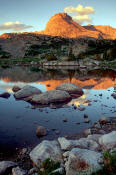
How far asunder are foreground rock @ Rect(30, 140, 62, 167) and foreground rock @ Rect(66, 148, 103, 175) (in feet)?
5.14

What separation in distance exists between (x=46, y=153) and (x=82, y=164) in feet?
7.00

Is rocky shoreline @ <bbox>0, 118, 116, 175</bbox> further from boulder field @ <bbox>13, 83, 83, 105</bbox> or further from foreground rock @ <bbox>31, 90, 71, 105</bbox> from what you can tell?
boulder field @ <bbox>13, 83, 83, 105</bbox>

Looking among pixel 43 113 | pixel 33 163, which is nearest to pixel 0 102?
pixel 43 113

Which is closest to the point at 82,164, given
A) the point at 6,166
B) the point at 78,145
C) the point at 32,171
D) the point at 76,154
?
the point at 76,154

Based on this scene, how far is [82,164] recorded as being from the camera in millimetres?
5242

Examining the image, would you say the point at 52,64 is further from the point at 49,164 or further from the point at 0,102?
the point at 49,164

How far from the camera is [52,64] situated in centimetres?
7788

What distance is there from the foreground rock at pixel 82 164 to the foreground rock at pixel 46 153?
157 cm

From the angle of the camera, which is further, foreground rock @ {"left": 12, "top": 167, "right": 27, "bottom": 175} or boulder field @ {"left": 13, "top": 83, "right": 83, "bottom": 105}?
boulder field @ {"left": 13, "top": 83, "right": 83, "bottom": 105}

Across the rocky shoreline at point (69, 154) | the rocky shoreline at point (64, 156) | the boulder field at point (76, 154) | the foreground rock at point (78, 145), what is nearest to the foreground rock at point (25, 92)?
the rocky shoreline at point (69, 154)

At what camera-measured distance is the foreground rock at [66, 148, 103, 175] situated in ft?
16.7

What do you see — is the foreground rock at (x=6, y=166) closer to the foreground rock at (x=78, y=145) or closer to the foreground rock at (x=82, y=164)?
the foreground rock at (x=78, y=145)

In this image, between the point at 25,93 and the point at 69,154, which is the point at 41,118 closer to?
the point at 25,93

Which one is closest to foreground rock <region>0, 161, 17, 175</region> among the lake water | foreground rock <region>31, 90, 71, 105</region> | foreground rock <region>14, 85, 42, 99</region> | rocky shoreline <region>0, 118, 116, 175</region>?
rocky shoreline <region>0, 118, 116, 175</region>
